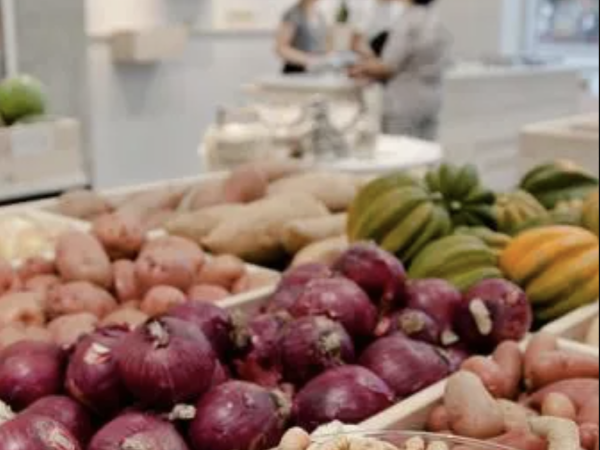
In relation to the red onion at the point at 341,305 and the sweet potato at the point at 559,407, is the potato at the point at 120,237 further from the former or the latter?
the sweet potato at the point at 559,407

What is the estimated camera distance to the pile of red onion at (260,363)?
31.8 inches

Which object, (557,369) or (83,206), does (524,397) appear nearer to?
(557,369)

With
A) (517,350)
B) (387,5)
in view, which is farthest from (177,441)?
(387,5)

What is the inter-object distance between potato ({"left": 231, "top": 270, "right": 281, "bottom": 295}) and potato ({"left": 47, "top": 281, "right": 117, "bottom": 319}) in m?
0.21

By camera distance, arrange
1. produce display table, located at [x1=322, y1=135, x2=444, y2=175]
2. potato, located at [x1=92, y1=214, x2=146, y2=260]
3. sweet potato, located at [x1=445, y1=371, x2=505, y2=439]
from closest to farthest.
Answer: sweet potato, located at [x1=445, y1=371, x2=505, y2=439] → potato, located at [x1=92, y1=214, x2=146, y2=260] → produce display table, located at [x1=322, y1=135, x2=444, y2=175]

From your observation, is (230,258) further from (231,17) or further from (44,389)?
(231,17)

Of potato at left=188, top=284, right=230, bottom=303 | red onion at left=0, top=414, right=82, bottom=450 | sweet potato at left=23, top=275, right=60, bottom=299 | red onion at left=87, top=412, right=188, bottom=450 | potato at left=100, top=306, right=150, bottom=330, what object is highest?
red onion at left=0, top=414, right=82, bottom=450

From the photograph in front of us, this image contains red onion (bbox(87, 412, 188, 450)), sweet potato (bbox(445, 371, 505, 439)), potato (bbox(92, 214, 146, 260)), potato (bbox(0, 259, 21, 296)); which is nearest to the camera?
red onion (bbox(87, 412, 188, 450))

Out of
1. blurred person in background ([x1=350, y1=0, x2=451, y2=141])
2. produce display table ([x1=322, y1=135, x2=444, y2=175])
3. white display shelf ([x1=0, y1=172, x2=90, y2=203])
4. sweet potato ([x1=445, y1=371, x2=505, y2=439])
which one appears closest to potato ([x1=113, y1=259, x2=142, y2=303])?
sweet potato ([x1=445, y1=371, x2=505, y2=439])

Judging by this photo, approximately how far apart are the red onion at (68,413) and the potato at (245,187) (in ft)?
3.25

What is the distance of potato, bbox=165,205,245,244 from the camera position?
1.63 metres

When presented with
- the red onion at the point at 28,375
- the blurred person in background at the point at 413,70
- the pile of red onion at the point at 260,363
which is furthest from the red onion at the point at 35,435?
the blurred person in background at the point at 413,70

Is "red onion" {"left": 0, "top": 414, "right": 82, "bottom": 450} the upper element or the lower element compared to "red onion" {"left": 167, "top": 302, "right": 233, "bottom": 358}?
lower

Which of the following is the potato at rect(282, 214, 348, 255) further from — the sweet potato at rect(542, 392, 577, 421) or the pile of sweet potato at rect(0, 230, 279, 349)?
the sweet potato at rect(542, 392, 577, 421)
